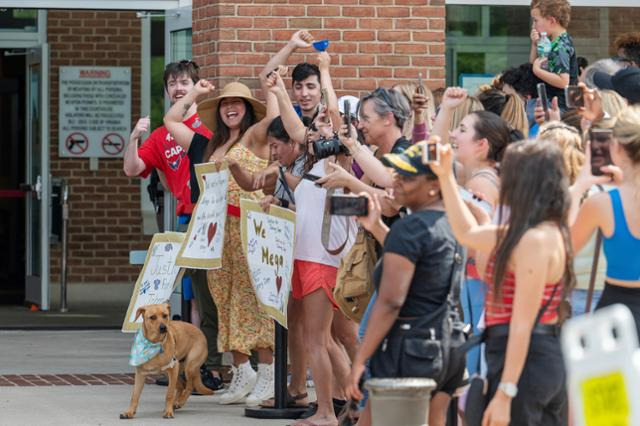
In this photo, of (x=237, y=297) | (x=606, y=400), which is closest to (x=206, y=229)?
(x=237, y=297)

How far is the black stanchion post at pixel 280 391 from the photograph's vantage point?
27.6 feet

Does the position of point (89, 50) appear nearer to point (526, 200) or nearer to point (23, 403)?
point (23, 403)

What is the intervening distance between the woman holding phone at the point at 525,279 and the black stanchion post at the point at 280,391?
10.6ft

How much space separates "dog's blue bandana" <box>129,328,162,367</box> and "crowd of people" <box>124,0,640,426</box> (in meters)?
0.61

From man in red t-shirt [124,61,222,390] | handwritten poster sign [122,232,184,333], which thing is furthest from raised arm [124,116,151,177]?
handwritten poster sign [122,232,184,333]

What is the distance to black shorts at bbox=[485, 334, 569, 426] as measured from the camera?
201 inches

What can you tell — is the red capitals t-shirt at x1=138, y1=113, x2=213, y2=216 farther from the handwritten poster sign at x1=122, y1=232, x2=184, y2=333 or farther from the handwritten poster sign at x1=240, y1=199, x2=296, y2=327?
the handwritten poster sign at x1=240, y1=199, x2=296, y2=327

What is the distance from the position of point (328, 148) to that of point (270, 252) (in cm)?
94

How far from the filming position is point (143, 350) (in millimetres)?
8562

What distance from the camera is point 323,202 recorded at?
816 centimetres

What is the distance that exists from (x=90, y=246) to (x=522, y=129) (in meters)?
9.24

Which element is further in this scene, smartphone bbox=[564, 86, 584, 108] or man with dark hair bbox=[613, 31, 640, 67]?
man with dark hair bbox=[613, 31, 640, 67]

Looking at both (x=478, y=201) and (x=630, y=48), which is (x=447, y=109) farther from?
(x=630, y=48)

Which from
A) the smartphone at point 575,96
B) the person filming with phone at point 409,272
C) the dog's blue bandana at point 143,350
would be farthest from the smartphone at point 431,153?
the dog's blue bandana at point 143,350
